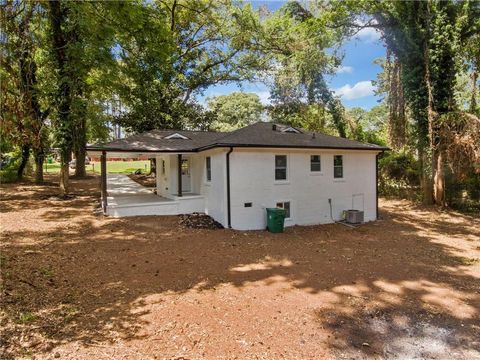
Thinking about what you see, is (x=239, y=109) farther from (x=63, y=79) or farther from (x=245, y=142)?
(x=245, y=142)

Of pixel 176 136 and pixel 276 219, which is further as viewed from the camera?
pixel 176 136

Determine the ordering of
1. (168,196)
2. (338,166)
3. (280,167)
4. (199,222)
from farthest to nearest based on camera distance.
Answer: (168,196)
(338,166)
(280,167)
(199,222)

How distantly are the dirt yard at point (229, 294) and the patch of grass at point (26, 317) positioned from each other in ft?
0.09

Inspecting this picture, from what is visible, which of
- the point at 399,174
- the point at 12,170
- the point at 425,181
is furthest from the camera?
the point at 12,170

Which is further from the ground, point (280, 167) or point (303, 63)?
point (303, 63)

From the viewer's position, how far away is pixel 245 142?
11820 mm

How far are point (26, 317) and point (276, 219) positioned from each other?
8.61 metres

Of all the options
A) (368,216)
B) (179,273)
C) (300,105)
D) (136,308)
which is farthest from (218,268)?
(300,105)

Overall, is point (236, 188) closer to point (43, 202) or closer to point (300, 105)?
point (43, 202)

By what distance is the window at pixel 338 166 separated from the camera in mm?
14055

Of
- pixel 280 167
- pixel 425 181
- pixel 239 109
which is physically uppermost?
pixel 239 109

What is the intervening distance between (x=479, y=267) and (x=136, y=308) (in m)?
9.09

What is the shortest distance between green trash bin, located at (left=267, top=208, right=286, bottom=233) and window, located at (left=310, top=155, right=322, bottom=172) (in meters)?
2.81

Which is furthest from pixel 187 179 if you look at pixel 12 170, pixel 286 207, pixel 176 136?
pixel 12 170
